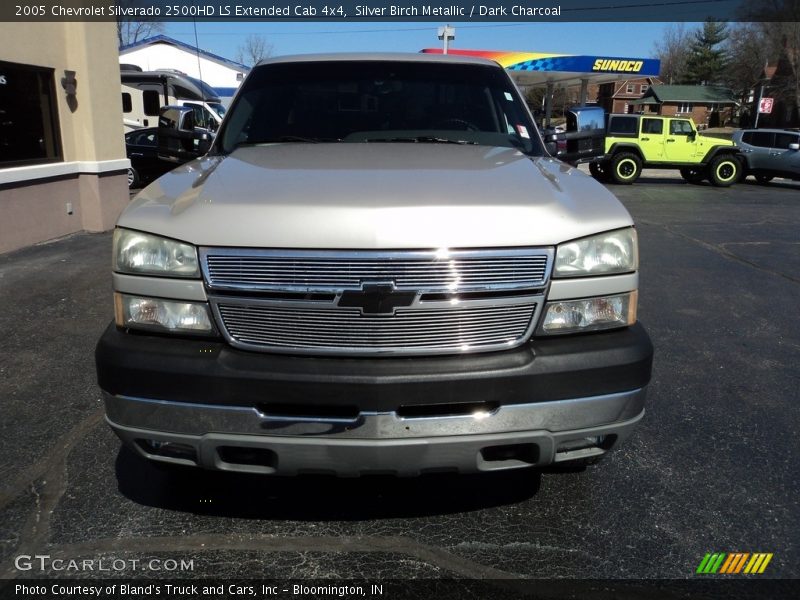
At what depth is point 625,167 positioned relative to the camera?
19.5m

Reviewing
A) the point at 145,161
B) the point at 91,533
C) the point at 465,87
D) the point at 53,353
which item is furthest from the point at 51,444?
the point at 145,161

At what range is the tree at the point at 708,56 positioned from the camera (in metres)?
76.1

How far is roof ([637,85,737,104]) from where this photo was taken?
6719cm

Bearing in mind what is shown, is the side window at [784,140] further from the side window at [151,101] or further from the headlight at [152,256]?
the headlight at [152,256]

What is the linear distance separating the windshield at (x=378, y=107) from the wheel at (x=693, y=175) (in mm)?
18420

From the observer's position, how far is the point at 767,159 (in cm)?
1980

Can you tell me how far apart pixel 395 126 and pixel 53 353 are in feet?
9.45

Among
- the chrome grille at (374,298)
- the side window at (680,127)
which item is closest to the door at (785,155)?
the side window at (680,127)

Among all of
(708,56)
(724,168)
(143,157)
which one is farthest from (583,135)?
(708,56)

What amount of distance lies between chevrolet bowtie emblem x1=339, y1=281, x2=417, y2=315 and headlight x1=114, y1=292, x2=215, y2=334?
485mm

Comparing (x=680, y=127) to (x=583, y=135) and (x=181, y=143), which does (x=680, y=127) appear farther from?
(x=181, y=143)

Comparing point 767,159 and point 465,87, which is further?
point 767,159

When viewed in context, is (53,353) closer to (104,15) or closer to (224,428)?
(224,428)

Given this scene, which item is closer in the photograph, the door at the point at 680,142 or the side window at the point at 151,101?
the side window at the point at 151,101
